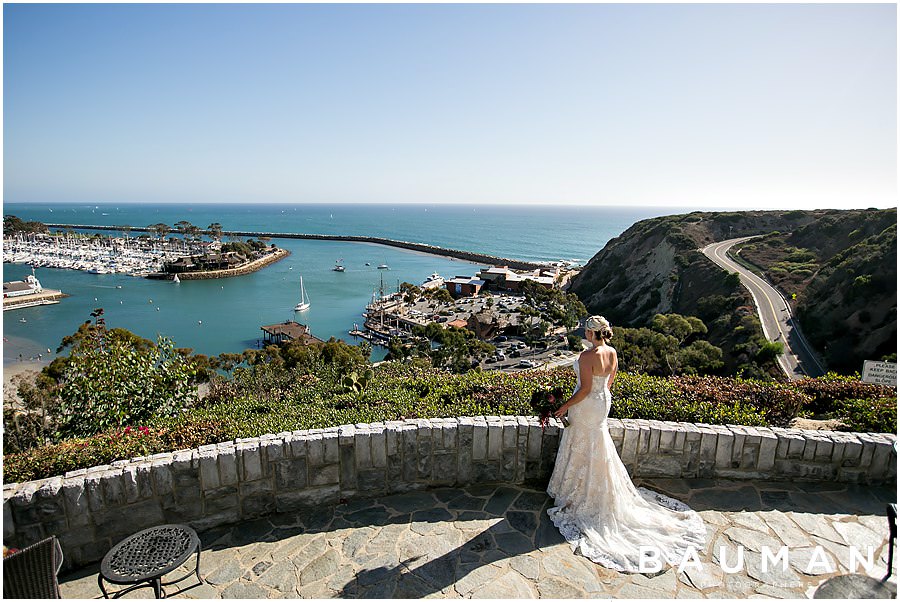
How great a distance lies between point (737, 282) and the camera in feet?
146

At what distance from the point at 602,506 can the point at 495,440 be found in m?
1.06

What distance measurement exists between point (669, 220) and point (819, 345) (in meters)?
45.4

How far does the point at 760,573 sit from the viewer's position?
3.54 m

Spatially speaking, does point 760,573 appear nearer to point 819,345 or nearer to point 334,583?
point 334,583

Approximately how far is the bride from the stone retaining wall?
47cm

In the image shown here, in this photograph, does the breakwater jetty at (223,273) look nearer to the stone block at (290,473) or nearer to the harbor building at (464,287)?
the harbor building at (464,287)

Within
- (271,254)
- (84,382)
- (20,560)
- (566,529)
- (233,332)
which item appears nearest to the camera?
(20,560)

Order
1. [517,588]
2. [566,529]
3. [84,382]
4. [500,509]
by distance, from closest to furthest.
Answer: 1. [517,588]
2. [566,529]
3. [500,509]
4. [84,382]

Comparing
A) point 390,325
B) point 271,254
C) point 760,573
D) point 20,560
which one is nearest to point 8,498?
point 20,560

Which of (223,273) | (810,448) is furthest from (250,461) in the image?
(223,273)

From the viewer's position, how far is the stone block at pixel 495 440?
4578mm

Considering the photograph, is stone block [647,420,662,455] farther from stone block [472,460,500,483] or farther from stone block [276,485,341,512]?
stone block [276,485,341,512]

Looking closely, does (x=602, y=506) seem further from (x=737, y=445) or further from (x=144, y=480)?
(x=144, y=480)

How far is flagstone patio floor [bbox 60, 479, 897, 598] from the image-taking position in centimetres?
345
